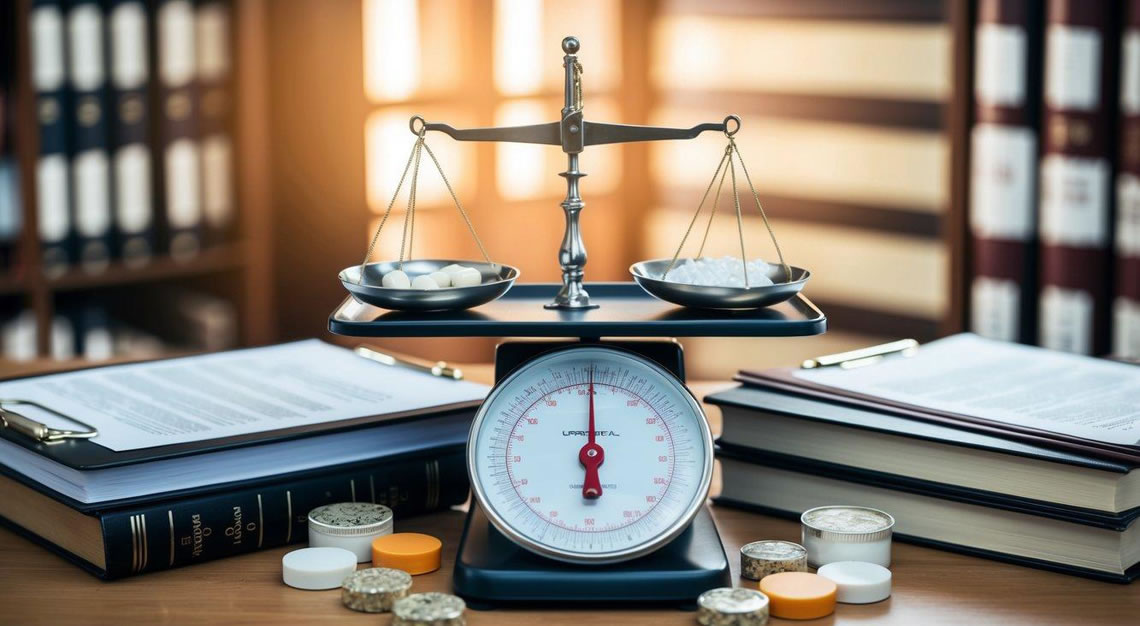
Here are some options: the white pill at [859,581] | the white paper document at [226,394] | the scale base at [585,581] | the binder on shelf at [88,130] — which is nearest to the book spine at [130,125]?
the binder on shelf at [88,130]

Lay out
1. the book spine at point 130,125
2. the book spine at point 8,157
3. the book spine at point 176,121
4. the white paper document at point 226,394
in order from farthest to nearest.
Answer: the book spine at point 176,121 < the book spine at point 130,125 < the book spine at point 8,157 < the white paper document at point 226,394

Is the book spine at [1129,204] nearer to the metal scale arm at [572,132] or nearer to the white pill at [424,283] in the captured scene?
the metal scale arm at [572,132]

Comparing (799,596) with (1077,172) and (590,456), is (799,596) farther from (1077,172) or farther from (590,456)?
(1077,172)

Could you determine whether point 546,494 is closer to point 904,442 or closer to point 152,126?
point 904,442

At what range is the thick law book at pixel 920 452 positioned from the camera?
0.98m

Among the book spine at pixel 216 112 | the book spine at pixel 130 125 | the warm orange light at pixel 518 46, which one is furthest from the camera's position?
the warm orange light at pixel 518 46

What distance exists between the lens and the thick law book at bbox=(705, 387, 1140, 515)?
0.98 m

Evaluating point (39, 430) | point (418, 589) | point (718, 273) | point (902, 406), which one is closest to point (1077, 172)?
point (902, 406)

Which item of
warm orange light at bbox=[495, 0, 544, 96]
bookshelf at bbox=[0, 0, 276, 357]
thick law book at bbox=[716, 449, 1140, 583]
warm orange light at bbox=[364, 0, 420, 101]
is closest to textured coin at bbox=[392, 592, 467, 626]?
thick law book at bbox=[716, 449, 1140, 583]

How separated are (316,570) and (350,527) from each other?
66 mm

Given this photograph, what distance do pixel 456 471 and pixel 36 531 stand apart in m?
0.34

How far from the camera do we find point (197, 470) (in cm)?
101

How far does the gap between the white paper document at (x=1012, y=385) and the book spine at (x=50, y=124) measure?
6.79 ft

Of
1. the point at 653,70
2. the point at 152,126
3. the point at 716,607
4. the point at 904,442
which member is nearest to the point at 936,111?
the point at 653,70
